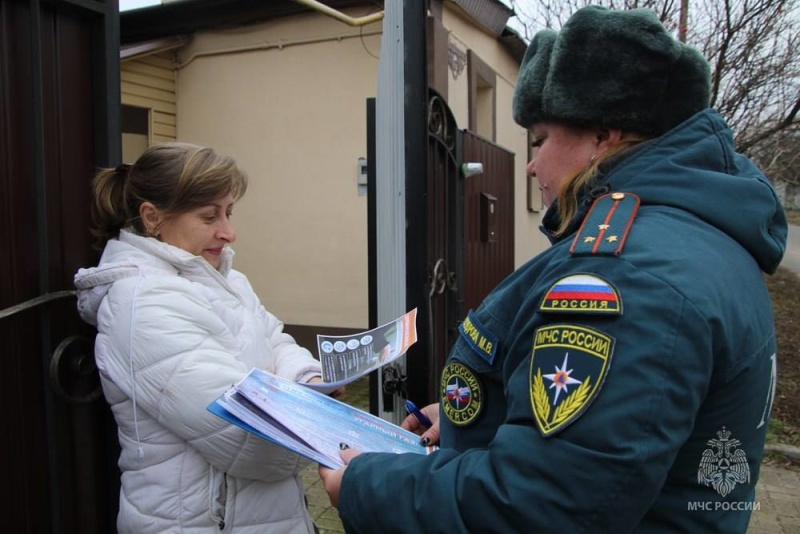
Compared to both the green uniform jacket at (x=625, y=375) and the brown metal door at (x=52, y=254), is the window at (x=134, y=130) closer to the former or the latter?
the brown metal door at (x=52, y=254)

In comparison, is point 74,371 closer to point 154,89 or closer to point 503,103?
point 154,89

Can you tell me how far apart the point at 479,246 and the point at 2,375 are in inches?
168

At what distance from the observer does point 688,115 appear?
1.15m

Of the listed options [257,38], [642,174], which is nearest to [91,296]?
[642,174]

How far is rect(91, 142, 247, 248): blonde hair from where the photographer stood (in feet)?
5.76

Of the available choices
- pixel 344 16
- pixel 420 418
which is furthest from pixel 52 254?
pixel 344 16

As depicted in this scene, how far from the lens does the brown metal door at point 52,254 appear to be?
1668mm

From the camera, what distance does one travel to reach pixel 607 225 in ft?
3.30

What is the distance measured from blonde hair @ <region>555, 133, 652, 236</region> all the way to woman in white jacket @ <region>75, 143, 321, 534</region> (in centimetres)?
85

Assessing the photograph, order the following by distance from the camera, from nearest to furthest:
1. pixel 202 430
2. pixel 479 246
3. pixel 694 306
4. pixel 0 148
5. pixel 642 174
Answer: pixel 694 306
pixel 642 174
pixel 202 430
pixel 0 148
pixel 479 246

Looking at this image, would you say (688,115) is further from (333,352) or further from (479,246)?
(479,246)
